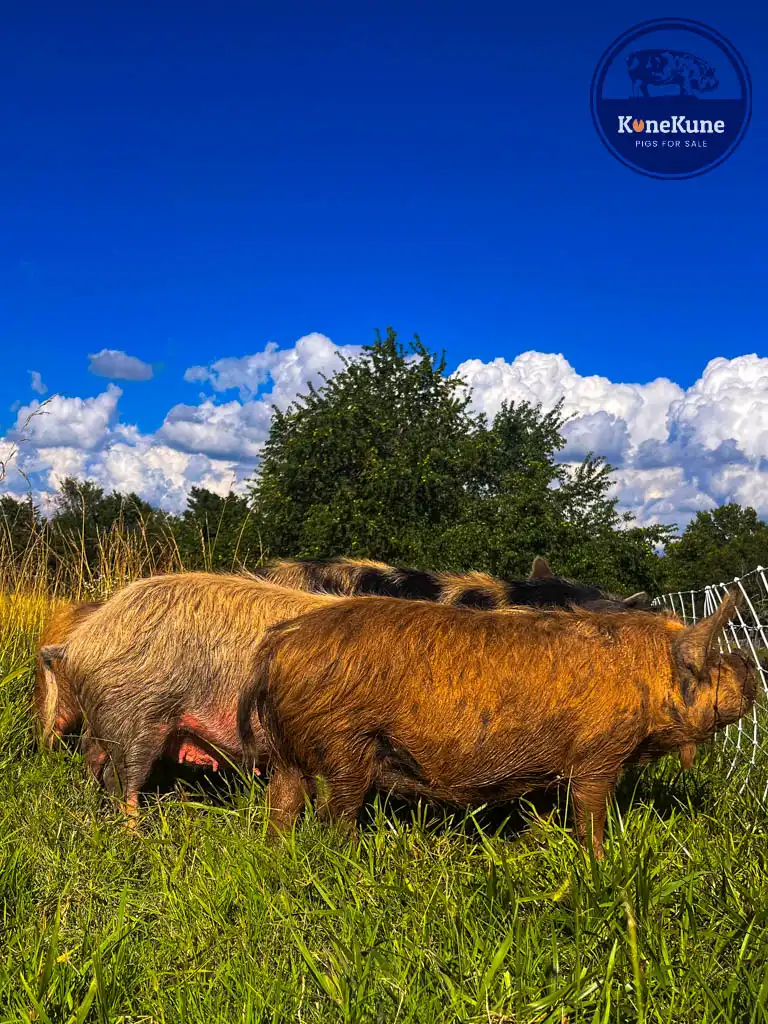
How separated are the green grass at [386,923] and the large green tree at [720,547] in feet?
174

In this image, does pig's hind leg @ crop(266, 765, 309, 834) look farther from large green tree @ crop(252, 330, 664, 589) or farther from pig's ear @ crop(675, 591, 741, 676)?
large green tree @ crop(252, 330, 664, 589)

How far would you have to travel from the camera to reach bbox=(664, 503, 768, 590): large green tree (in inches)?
2355

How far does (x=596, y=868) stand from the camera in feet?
9.72

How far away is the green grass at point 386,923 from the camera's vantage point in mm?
2549

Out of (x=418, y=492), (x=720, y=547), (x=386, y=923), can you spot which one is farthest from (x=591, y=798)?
(x=720, y=547)

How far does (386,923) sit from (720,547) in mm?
68963

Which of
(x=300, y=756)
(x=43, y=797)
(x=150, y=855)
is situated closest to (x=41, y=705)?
(x=43, y=797)

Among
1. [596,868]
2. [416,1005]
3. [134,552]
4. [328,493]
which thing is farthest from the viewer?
[328,493]

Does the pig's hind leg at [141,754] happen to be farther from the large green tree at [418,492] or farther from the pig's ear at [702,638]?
the large green tree at [418,492]

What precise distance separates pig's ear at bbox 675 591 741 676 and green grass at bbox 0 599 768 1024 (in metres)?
0.71

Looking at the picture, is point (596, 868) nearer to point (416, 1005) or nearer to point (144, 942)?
point (416, 1005)

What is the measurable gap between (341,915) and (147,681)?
2361mm

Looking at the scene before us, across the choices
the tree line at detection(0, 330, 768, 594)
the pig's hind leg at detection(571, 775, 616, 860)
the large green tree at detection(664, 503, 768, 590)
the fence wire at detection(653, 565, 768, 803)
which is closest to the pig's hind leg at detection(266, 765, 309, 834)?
the pig's hind leg at detection(571, 775, 616, 860)

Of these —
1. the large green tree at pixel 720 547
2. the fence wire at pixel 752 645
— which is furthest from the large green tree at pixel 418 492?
the large green tree at pixel 720 547
